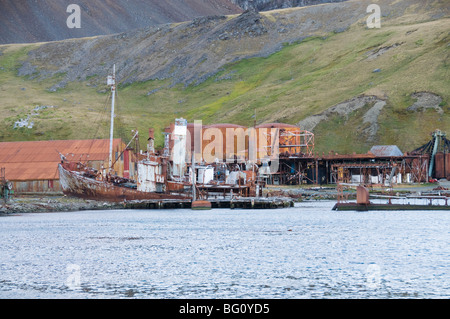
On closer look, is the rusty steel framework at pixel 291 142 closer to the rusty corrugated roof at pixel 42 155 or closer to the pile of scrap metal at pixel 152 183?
the pile of scrap metal at pixel 152 183

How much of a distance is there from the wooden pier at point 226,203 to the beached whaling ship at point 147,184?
1.57 metres

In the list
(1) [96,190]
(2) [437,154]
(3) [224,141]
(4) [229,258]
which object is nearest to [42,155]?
(1) [96,190]

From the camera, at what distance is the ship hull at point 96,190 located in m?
110

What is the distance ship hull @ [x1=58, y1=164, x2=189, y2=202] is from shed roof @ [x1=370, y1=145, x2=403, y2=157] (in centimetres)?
4460

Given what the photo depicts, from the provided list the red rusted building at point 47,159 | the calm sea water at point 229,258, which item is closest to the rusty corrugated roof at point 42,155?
the red rusted building at point 47,159

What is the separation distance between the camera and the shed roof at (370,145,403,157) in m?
141

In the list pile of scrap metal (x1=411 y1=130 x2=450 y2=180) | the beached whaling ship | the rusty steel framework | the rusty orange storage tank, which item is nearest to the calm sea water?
the beached whaling ship

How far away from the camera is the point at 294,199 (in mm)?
121500

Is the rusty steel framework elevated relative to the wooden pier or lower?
elevated

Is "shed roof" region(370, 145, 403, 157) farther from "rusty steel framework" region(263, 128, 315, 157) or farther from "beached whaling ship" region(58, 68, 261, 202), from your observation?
"beached whaling ship" region(58, 68, 261, 202)

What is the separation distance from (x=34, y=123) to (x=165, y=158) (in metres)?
85.3
